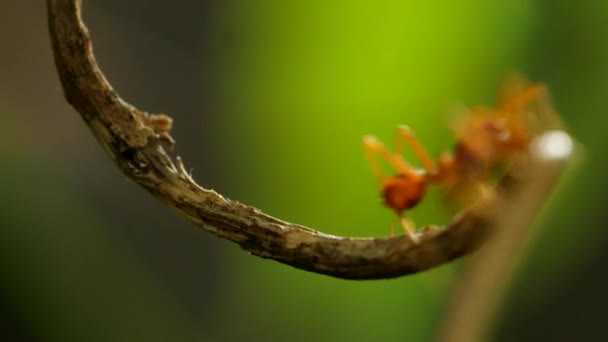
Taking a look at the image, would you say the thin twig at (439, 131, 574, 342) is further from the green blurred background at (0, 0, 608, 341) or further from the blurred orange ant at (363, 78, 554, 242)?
the green blurred background at (0, 0, 608, 341)

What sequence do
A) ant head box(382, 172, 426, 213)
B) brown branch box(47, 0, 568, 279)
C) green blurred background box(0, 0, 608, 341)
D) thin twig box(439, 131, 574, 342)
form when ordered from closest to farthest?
thin twig box(439, 131, 574, 342)
brown branch box(47, 0, 568, 279)
ant head box(382, 172, 426, 213)
green blurred background box(0, 0, 608, 341)

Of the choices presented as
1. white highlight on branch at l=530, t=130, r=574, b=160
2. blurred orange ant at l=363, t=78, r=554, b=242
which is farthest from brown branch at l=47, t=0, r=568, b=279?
blurred orange ant at l=363, t=78, r=554, b=242

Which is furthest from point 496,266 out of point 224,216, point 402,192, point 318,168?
point 318,168

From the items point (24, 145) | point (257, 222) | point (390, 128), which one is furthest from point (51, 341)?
point (257, 222)

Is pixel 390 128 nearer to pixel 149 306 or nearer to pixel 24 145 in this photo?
pixel 149 306

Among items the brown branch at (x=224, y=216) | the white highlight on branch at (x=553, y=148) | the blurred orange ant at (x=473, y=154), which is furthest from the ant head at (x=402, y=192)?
the white highlight on branch at (x=553, y=148)
